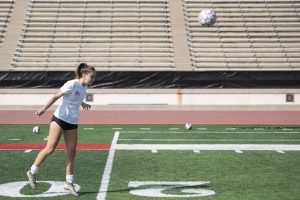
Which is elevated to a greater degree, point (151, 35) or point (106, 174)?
point (151, 35)

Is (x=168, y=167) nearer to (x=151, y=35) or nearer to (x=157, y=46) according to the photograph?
(x=157, y=46)

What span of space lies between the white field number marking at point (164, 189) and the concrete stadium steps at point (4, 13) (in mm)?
22937

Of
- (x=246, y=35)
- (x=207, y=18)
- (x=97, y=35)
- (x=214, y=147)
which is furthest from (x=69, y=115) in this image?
(x=246, y=35)

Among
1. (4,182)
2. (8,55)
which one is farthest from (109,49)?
(4,182)

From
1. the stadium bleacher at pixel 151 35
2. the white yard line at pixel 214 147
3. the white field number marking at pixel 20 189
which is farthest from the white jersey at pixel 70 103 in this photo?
the stadium bleacher at pixel 151 35

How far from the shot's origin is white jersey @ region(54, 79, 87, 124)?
24.7 feet

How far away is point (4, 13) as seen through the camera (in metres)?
31.5

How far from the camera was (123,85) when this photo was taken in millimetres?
26406

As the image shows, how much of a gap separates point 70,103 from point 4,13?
2543cm

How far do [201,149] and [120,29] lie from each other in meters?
18.5

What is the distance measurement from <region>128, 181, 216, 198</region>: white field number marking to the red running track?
37.8 ft

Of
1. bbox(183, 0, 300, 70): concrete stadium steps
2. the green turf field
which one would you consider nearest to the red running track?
the green turf field

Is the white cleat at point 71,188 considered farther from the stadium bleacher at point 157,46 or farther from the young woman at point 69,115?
the stadium bleacher at point 157,46

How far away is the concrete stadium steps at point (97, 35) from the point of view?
28109 mm
